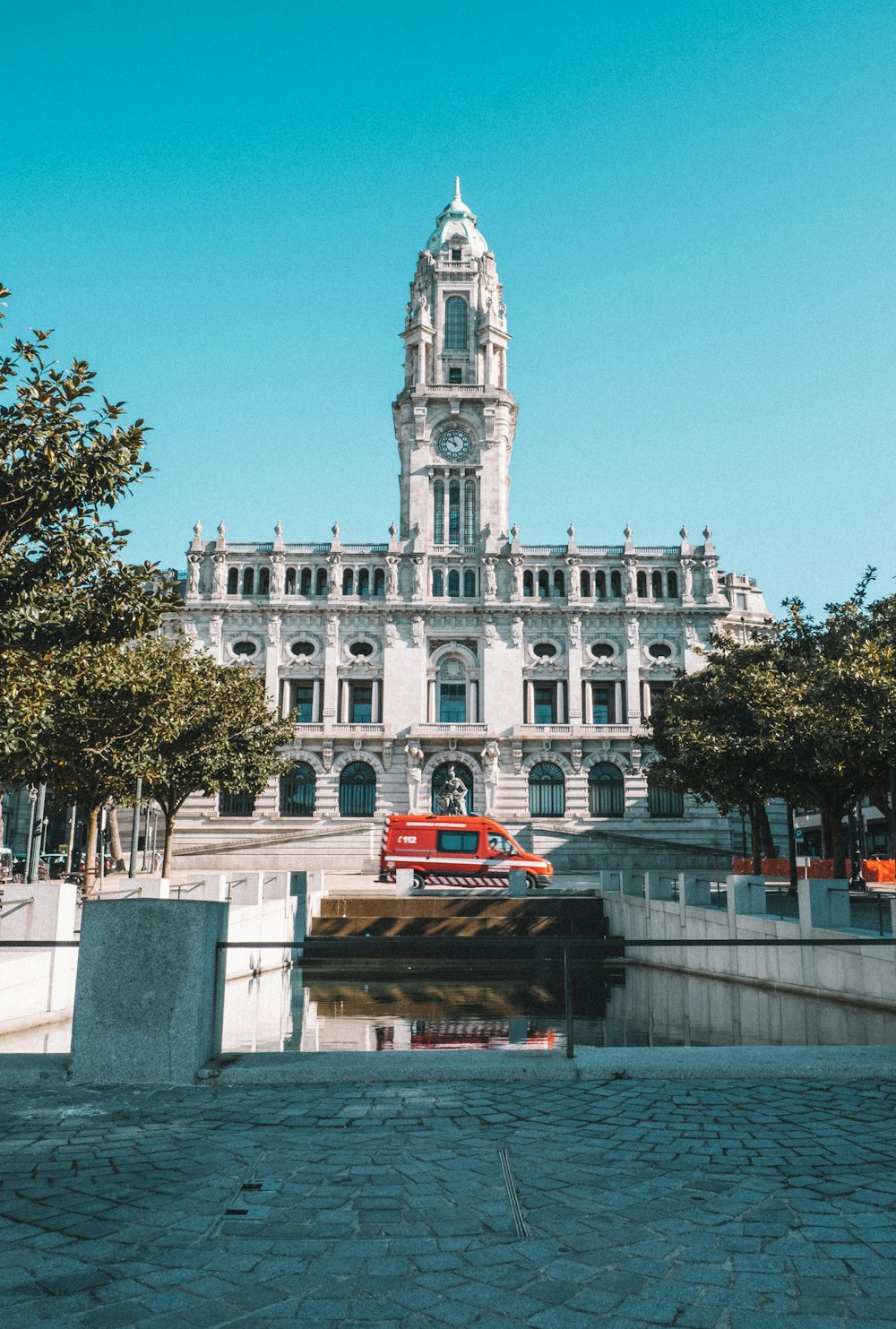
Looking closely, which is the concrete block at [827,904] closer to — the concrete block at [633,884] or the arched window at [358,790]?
the concrete block at [633,884]

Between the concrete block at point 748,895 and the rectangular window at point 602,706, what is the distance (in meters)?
34.1

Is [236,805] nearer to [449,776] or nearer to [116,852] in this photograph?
[116,852]

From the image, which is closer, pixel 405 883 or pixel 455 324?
pixel 405 883

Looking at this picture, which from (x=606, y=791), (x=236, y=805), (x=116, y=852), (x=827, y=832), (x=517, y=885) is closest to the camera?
(x=517, y=885)

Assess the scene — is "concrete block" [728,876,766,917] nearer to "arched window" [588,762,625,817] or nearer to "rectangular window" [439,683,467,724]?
"arched window" [588,762,625,817]

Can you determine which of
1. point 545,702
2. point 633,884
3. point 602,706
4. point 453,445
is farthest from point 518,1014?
point 453,445

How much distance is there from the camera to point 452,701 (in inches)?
2200

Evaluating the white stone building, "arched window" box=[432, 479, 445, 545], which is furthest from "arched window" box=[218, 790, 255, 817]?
"arched window" box=[432, 479, 445, 545]

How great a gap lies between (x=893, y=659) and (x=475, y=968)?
43.4 feet

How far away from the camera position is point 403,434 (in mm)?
59656

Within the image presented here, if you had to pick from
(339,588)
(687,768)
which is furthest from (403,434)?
(687,768)

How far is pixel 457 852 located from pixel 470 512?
25.9m

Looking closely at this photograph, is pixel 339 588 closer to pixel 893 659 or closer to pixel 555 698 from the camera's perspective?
pixel 555 698

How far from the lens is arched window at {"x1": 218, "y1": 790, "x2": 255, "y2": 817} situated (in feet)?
173
